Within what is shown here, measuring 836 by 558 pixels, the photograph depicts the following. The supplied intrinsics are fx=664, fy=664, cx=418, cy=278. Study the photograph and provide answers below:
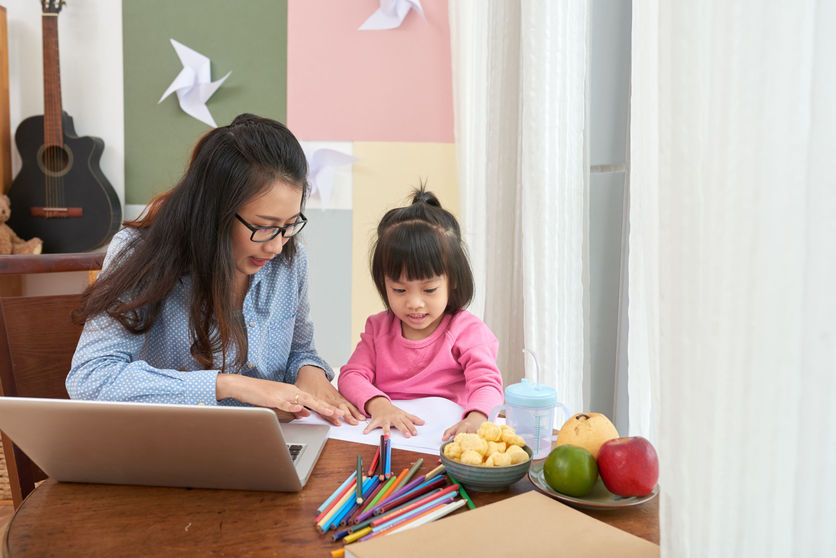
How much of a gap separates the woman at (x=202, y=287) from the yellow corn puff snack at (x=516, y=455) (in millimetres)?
353

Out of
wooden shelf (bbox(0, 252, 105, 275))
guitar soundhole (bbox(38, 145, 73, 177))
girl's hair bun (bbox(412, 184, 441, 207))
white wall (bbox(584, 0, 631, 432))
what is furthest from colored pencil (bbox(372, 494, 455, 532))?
guitar soundhole (bbox(38, 145, 73, 177))

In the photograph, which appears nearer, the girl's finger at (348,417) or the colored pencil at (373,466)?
the colored pencil at (373,466)

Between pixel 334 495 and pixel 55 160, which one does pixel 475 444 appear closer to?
pixel 334 495

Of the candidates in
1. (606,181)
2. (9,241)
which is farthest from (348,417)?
(9,241)

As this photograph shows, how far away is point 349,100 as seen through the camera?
116 inches

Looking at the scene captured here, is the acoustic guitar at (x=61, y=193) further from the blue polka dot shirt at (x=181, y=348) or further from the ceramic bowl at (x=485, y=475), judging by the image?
the ceramic bowl at (x=485, y=475)

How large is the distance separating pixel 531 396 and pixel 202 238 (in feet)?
2.20

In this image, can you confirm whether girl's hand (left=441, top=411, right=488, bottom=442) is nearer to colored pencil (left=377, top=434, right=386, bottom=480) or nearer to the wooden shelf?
colored pencil (left=377, top=434, right=386, bottom=480)

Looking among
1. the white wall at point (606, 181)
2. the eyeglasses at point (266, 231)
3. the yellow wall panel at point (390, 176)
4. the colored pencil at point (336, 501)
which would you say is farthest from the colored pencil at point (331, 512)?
the yellow wall panel at point (390, 176)

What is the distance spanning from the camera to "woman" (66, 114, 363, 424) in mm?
1113

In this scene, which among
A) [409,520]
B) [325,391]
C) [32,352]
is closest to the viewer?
[409,520]

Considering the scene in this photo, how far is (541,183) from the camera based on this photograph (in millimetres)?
1691

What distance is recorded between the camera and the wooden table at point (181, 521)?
2.19ft

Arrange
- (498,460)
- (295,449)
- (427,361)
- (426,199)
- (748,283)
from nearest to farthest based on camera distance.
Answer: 1. (748,283)
2. (498,460)
3. (295,449)
4. (427,361)
5. (426,199)
